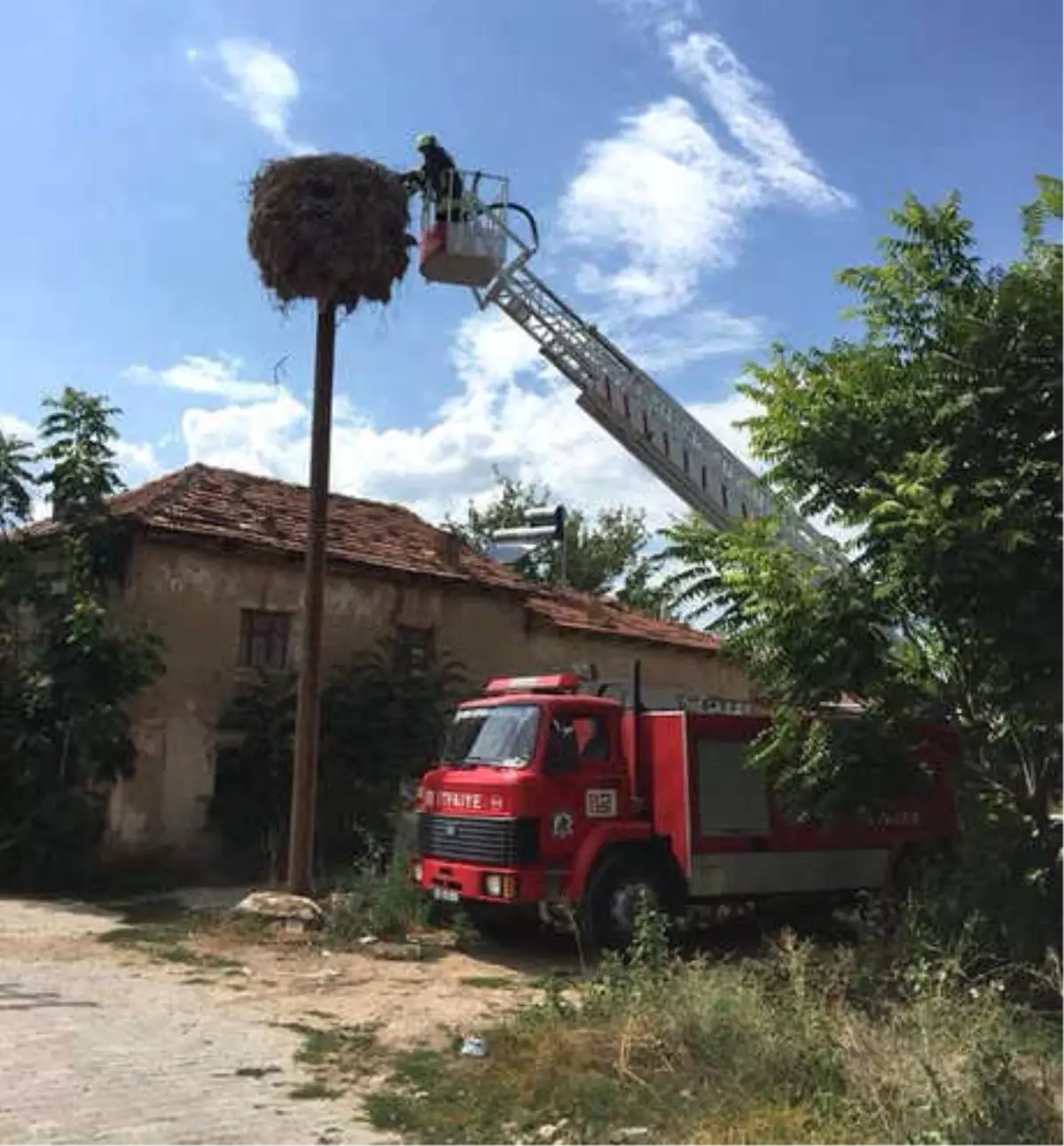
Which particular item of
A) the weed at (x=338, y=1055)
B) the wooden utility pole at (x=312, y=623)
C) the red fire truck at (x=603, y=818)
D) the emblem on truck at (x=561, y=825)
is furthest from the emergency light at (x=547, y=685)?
the weed at (x=338, y=1055)

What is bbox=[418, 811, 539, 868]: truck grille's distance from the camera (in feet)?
38.8

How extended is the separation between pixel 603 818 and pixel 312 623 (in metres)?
4.40

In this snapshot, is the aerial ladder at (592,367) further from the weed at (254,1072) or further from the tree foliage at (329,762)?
the weed at (254,1072)

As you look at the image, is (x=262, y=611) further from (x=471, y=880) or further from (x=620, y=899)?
(x=620, y=899)

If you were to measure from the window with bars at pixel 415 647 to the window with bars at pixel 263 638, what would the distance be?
195cm

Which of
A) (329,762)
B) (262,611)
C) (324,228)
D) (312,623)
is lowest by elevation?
(329,762)

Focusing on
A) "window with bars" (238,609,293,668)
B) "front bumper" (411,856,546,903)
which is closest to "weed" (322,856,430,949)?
"front bumper" (411,856,546,903)

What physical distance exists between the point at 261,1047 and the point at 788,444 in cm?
570

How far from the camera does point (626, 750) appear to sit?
1298 centimetres

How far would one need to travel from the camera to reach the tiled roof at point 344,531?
787 inches

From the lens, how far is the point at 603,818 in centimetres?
1234

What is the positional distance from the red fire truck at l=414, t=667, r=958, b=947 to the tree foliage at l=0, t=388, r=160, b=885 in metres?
5.93

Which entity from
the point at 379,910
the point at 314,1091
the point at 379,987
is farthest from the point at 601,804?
the point at 314,1091

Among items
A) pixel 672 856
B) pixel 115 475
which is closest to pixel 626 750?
pixel 672 856
